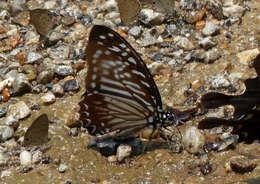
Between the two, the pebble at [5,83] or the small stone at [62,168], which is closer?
the small stone at [62,168]

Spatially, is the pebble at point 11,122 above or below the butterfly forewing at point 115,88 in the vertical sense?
below

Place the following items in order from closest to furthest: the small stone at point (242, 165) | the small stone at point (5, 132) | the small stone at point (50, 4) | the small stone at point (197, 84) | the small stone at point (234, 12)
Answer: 1. the small stone at point (242, 165)
2. the small stone at point (5, 132)
3. the small stone at point (197, 84)
4. the small stone at point (234, 12)
5. the small stone at point (50, 4)

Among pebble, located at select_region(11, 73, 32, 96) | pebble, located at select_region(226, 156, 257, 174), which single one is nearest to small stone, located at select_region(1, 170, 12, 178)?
pebble, located at select_region(11, 73, 32, 96)

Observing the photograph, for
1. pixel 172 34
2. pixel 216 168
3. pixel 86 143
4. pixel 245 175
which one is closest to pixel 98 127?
pixel 86 143

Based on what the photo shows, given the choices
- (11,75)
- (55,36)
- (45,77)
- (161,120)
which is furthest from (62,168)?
(55,36)

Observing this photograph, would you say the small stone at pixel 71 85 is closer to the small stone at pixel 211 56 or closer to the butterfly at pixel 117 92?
the butterfly at pixel 117 92

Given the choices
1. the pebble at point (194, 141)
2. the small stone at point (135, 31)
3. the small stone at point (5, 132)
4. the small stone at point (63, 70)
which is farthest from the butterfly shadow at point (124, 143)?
the small stone at point (135, 31)

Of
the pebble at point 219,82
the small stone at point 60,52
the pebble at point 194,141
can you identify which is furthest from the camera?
the small stone at point 60,52
